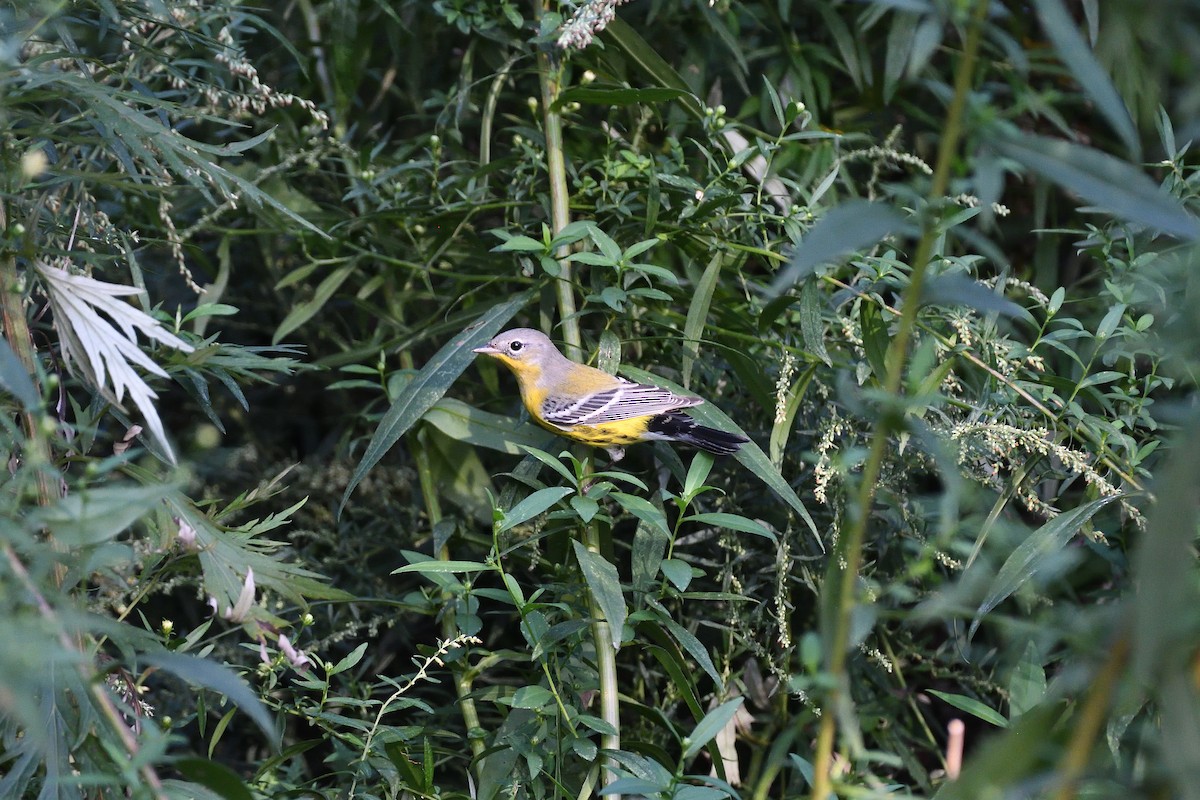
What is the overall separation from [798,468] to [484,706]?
0.61 metres

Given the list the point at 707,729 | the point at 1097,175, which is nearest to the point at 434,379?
the point at 707,729

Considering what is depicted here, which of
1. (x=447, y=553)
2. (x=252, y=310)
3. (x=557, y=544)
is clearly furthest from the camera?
(x=252, y=310)

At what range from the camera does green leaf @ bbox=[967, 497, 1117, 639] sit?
1.25m

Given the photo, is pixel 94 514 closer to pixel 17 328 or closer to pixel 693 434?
pixel 17 328

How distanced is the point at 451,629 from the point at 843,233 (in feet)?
3.37

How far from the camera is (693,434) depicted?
1.53 meters

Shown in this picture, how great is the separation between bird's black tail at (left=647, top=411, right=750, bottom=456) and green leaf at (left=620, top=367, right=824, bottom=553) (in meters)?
0.01

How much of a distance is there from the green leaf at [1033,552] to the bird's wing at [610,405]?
504 millimetres

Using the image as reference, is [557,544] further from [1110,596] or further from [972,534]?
[1110,596]

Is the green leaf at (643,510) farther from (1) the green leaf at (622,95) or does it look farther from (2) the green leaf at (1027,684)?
(1) the green leaf at (622,95)

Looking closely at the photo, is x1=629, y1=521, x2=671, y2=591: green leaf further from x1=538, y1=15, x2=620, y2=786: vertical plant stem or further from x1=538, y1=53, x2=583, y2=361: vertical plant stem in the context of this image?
x1=538, y1=53, x2=583, y2=361: vertical plant stem

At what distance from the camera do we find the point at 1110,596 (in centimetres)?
162

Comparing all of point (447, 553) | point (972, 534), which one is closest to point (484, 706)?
point (447, 553)

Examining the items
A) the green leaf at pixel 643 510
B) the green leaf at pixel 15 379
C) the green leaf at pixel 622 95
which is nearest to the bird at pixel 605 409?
the green leaf at pixel 643 510
